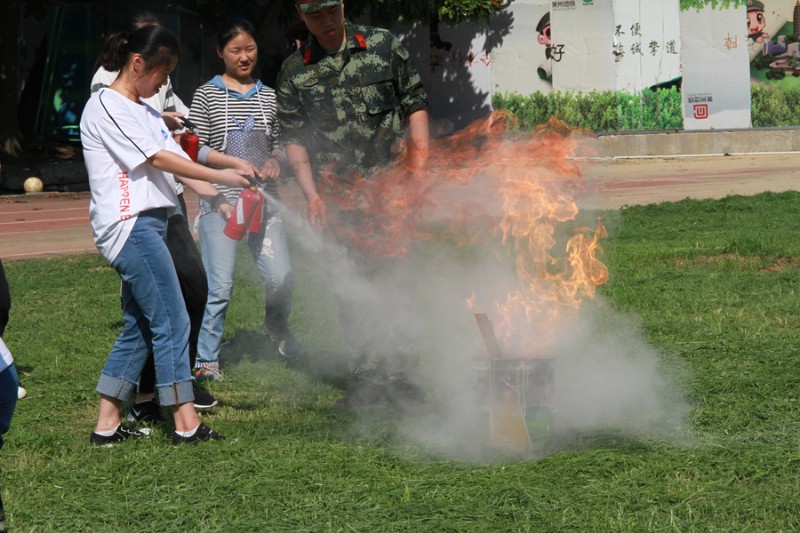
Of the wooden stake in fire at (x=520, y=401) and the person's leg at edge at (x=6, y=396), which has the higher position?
the person's leg at edge at (x=6, y=396)

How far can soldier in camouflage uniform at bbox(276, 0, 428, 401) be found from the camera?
597 centimetres

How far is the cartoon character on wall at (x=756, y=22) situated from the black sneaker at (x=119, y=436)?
2249 cm

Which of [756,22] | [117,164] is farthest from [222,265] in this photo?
[756,22]

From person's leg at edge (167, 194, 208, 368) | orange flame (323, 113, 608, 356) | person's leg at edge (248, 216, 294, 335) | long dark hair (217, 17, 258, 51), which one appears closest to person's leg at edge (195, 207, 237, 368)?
person's leg at edge (248, 216, 294, 335)

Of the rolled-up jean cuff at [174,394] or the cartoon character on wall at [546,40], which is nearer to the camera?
the rolled-up jean cuff at [174,394]

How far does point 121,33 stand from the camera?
17.4ft

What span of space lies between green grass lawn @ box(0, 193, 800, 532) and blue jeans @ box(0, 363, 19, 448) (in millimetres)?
755

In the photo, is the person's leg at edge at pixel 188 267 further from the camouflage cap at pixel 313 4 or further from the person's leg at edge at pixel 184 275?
the camouflage cap at pixel 313 4

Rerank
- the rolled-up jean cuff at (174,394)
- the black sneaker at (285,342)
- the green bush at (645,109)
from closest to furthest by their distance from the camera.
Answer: the rolled-up jean cuff at (174,394), the black sneaker at (285,342), the green bush at (645,109)

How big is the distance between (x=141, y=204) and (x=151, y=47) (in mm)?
Result: 725

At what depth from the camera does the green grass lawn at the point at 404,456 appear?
4.20 meters

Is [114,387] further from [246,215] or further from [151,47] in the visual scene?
[151,47]

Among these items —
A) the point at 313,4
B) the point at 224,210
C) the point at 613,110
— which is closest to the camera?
the point at 313,4

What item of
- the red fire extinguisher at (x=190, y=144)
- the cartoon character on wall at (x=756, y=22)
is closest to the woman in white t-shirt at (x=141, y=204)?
A: the red fire extinguisher at (x=190, y=144)
